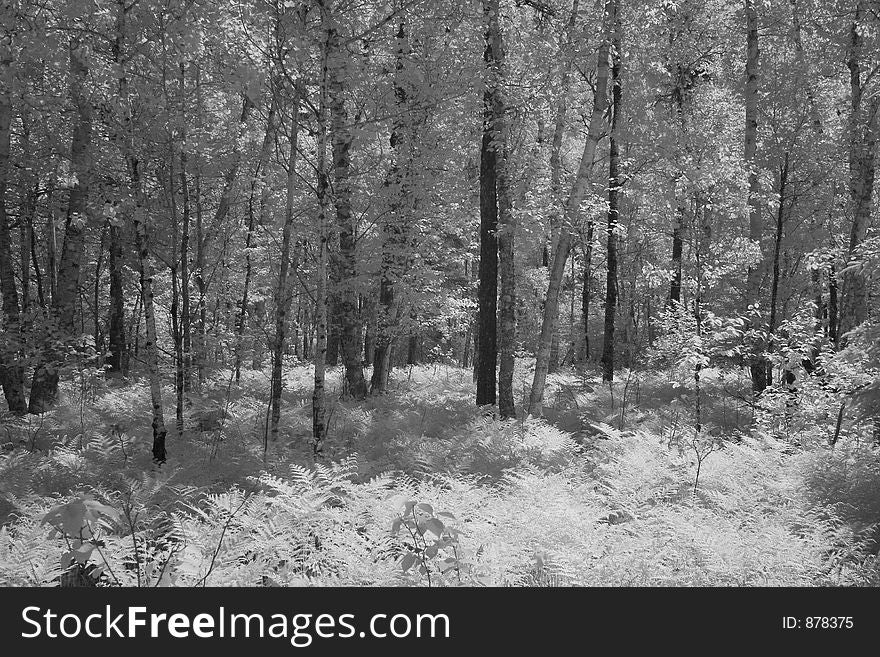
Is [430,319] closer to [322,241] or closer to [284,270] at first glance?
[284,270]

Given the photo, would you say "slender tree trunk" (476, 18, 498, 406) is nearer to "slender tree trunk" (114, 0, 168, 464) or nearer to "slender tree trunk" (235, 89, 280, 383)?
"slender tree trunk" (235, 89, 280, 383)

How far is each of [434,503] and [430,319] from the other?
880cm

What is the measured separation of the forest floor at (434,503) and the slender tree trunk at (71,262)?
791mm

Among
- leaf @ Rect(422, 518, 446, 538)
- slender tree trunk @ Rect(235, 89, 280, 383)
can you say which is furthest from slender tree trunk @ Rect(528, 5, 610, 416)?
leaf @ Rect(422, 518, 446, 538)

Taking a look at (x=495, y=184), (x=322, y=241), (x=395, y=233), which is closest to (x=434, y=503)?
(x=322, y=241)

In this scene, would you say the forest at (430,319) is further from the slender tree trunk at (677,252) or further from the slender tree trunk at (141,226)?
the slender tree trunk at (677,252)

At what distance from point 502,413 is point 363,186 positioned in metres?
6.21

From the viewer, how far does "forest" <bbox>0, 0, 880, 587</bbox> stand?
489cm

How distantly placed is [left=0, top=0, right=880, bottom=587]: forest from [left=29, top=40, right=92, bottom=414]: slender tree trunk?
2.9 inches

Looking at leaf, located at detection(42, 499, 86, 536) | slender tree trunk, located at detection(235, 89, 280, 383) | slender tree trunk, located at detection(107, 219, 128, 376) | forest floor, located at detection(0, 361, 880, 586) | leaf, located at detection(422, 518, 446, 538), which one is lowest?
forest floor, located at detection(0, 361, 880, 586)

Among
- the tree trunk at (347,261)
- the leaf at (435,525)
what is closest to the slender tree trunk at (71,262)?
the tree trunk at (347,261)

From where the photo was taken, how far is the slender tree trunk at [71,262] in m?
9.46

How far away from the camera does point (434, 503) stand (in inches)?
227

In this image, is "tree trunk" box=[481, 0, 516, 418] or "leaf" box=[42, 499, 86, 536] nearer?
"leaf" box=[42, 499, 86, 536]
